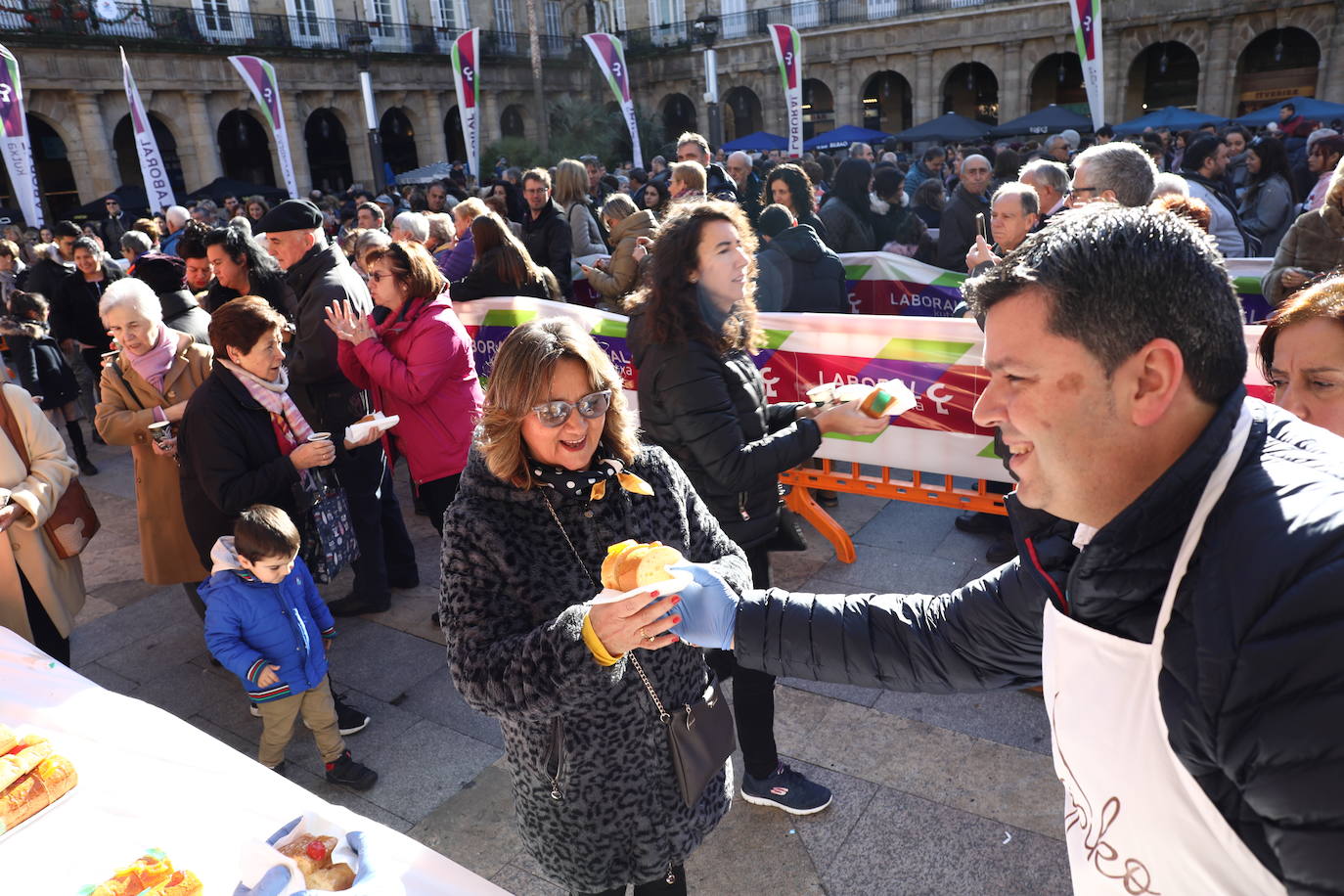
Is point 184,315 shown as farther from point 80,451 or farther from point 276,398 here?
point 80,451

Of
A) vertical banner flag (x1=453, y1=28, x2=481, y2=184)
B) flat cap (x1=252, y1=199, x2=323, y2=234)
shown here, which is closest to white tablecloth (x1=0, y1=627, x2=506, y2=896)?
flat cap (x1=252, y1=199, x2=323, y2=234)

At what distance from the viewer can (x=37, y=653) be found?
9.70ft

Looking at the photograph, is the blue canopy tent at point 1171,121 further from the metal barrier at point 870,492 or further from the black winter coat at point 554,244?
the metal barrier at point 870,492

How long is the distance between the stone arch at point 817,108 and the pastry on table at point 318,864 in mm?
37238

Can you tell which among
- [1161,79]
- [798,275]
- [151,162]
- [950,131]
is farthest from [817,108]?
[798,275]

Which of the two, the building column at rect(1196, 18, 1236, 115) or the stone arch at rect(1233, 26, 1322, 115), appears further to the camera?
the stone arch at rect(1233, 26, 1322, 115)

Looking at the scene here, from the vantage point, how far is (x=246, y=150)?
1272 inches

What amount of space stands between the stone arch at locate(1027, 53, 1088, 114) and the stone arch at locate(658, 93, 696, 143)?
1378 centimetres

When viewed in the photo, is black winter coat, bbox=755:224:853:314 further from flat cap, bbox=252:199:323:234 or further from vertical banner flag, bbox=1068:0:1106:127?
vertical banner flag, bbox=1068:0:1106:127

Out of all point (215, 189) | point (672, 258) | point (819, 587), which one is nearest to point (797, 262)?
point (819, 587)

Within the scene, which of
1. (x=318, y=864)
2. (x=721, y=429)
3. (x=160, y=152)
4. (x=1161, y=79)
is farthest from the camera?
(x=1161, y=79)

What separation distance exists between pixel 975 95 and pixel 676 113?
13.0 meters

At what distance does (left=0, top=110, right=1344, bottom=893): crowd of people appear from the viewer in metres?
1.11

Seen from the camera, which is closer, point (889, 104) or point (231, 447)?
point (231, 447)
